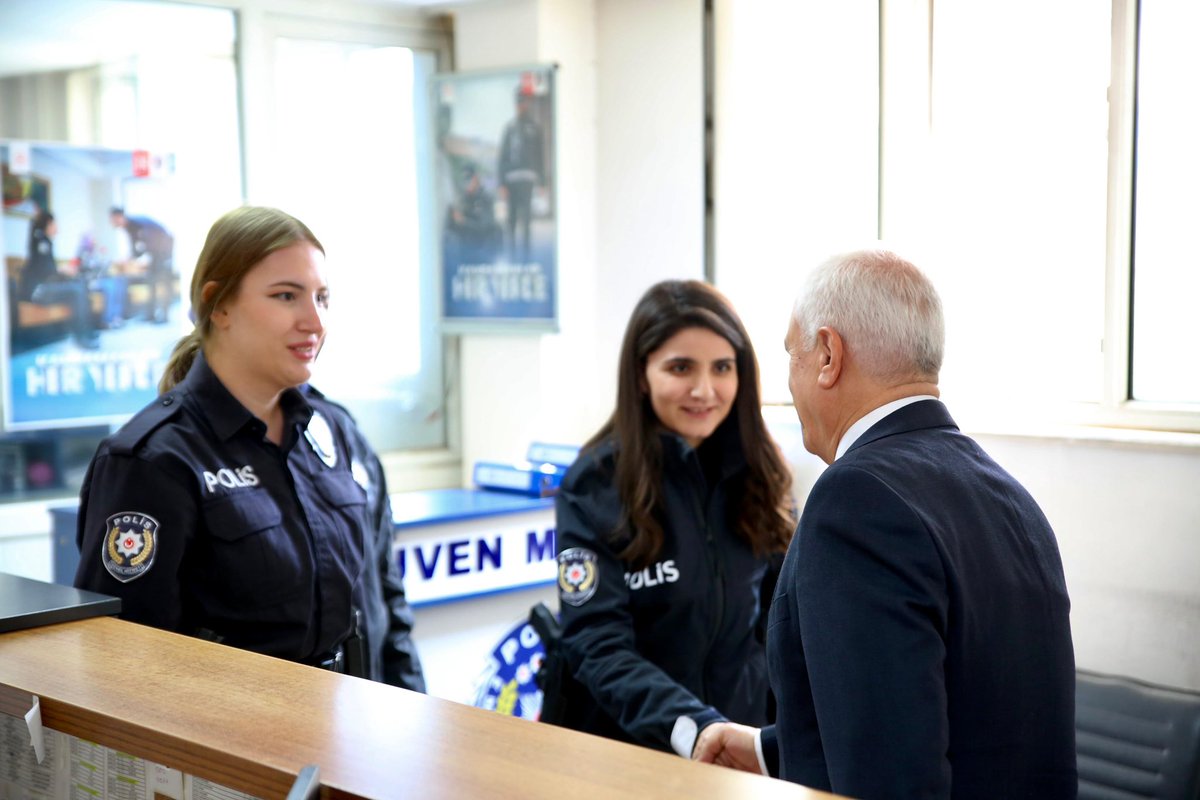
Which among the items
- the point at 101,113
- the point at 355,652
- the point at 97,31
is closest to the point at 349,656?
the point at 355,652

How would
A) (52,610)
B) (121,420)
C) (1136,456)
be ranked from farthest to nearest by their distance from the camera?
1. (121,420)
2. (1136,456)
3. (52,610)

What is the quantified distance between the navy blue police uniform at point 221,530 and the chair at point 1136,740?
1.54m

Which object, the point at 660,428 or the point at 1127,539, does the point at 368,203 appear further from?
the point at 1127,539

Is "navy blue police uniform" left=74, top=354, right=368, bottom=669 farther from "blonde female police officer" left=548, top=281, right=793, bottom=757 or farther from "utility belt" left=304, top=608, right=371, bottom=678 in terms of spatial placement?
"blonde female police officer" left=548, top=281, right=793, bottom=757

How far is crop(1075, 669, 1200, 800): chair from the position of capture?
2.51 m

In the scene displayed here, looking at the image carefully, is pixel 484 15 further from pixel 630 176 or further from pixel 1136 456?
pixel 1136 456

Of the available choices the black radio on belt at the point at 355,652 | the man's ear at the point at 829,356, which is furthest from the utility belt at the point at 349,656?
the man's ear at the point at 829,356

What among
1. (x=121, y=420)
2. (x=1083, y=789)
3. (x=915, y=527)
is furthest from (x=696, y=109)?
(x=915, y=527)

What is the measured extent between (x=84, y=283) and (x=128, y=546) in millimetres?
2209

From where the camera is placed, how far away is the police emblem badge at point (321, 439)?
6.86 feet

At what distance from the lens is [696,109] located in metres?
4.00

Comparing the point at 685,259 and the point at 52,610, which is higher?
the point at 685,259

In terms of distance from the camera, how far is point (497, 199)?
4.36m

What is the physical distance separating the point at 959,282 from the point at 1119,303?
0.54 m
